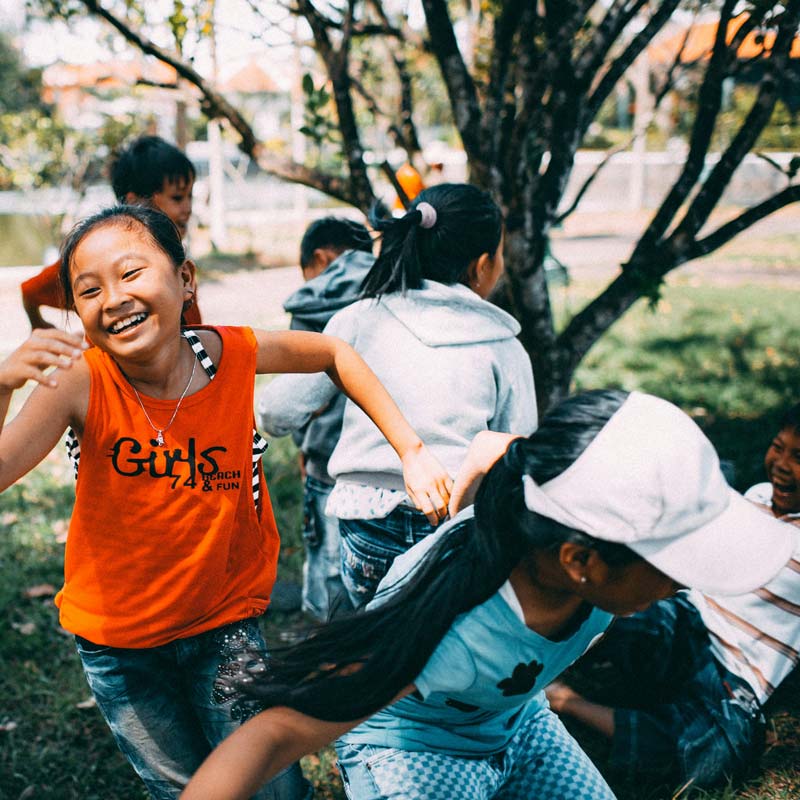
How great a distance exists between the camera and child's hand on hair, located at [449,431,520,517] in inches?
76.5

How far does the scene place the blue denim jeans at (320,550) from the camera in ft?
10.6

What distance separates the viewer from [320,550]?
3.30m

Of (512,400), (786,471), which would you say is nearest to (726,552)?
(512,400)

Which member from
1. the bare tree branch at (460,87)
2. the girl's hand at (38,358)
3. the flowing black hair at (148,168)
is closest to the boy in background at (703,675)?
the bare tree branch at (460,87)

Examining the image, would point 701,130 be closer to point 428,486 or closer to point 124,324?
point 428,486

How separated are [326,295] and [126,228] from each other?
1.32m

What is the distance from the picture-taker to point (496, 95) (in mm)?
3502

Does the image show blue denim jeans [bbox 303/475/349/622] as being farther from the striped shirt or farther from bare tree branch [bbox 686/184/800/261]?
bare tree branch [bbox 686/184/800/261]

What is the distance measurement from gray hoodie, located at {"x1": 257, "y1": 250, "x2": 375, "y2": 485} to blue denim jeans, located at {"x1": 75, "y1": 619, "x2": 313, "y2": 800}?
3.65 feet

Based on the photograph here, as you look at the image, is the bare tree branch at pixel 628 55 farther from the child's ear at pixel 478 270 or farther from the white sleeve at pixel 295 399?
the white sleeve at pixel 295 399

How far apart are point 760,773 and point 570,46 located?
8.39 feet

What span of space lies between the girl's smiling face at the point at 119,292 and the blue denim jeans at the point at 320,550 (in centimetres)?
145

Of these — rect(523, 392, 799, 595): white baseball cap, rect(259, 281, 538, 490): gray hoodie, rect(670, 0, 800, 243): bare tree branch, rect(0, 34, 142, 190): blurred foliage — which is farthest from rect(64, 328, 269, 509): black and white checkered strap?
rect(0, 34, 142, 190): blurred foliage

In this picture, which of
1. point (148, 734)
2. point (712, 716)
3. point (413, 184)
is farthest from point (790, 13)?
point (148, 734)
